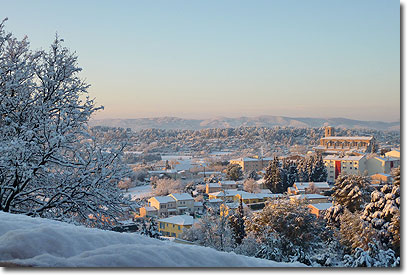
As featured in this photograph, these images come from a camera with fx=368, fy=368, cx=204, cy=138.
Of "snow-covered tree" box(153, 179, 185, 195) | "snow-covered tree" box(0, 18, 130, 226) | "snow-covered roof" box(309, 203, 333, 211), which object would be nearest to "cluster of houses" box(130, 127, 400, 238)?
"snow-covered roof" box(309, 203, 333, 211)

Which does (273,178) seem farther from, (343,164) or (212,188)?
(343,164)

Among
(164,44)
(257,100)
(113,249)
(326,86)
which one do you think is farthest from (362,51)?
(113,249)

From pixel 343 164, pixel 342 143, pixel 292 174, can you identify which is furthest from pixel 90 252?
pixel 292 174

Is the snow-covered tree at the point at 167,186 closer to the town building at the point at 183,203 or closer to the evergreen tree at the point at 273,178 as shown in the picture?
the town building at the point at 183,203

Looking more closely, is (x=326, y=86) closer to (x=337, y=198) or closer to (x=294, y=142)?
(x=294, y=142)

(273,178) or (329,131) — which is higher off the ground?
(329,131)

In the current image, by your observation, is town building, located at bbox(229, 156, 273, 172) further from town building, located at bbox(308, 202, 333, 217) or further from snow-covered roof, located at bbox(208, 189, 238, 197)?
town building, located at bbox(308, 202, 333, 217)
